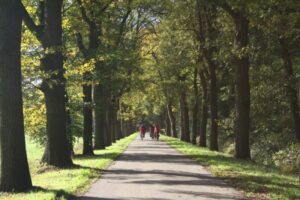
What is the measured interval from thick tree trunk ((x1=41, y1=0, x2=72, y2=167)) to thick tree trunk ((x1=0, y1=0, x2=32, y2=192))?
18.6 ft

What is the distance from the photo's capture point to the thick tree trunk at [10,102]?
1395cm

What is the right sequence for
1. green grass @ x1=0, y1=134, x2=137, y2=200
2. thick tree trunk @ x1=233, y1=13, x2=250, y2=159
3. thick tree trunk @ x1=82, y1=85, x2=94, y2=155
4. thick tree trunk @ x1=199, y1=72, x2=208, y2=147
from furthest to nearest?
thick tree trunk @ x1=199, y1=72, x2=208, y2=147 → thick tree trunk @ x1=82, y1=85, x2=94, y2=155 → thick tree trunk @ x1=233, y1=13, x2=250, y2=159 → green grass @ x1=0, y1=134, x2=137, y2=200

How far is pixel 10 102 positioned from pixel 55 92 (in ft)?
21.3

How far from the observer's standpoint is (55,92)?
67.4ft

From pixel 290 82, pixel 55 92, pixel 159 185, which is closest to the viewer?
pixel 159 185

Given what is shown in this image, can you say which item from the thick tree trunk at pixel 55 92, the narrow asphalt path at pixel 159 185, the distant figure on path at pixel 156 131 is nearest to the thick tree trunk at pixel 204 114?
the narrow asphalt path at pixel 159 185

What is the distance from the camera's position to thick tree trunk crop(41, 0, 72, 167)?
20031mm

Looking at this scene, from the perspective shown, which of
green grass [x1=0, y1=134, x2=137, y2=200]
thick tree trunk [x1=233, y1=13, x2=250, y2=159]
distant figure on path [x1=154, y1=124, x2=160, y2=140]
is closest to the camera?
green grass [x1=0, y1=134, x2=137, y2=200]

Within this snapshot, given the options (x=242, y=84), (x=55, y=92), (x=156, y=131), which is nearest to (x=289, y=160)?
(x=242, y=84)

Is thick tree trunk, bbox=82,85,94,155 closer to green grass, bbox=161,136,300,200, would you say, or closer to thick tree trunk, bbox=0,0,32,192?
green grass, bbox=161,136,300,200

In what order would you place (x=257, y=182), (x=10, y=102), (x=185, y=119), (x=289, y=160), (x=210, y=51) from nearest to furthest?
(x=10, y=102)
(x=257, y=182)
(x=289, y=160)
(x=210, y=51)
(x=185, y=119)

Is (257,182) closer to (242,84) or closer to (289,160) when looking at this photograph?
(242,84)

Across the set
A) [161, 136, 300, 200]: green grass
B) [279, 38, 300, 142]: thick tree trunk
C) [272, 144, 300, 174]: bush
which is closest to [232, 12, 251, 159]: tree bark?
[272, 144, 300, 174]: bush

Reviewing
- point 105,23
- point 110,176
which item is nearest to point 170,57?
→ point 105,23
